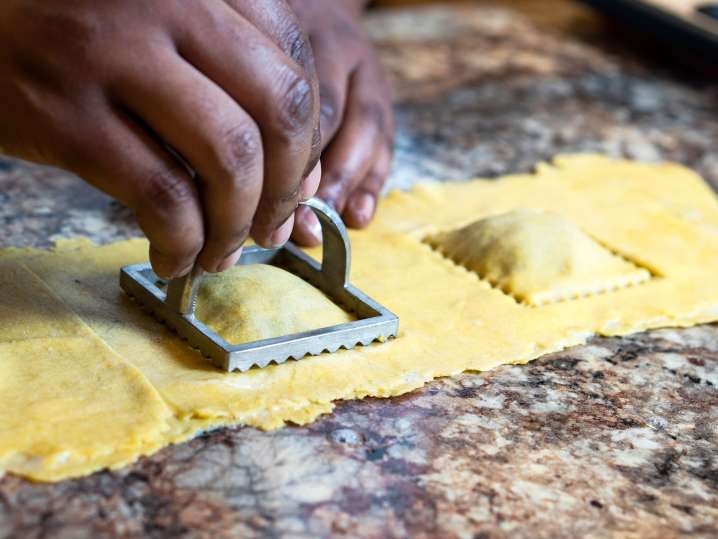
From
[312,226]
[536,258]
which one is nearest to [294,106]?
[312,226]

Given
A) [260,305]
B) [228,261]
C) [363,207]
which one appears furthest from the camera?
[363,207]

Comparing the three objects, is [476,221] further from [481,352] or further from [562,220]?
[481,352]

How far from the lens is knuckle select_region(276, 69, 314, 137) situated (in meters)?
0.99

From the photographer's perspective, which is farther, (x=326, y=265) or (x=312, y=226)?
(x=312, y=226)

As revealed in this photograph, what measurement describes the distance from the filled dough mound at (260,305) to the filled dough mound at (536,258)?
302 millimetres

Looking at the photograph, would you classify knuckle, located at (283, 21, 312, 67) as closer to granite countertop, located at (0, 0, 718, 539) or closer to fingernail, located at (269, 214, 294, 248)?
fingernail, located at (269, 214, 294, 248)

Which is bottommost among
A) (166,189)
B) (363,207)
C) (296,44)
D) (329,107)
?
(363,207)

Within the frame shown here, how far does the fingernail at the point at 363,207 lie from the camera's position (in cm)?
161

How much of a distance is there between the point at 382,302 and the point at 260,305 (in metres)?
0.22

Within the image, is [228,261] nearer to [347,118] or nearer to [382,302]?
[382,302]

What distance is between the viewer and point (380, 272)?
4.75ft

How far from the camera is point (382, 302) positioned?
136 centimetres

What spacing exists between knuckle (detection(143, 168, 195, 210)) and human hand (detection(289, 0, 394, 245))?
50 cm

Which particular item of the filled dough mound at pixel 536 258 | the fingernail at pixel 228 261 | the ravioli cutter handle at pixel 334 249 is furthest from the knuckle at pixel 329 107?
the fingernail at pixel 228 261
